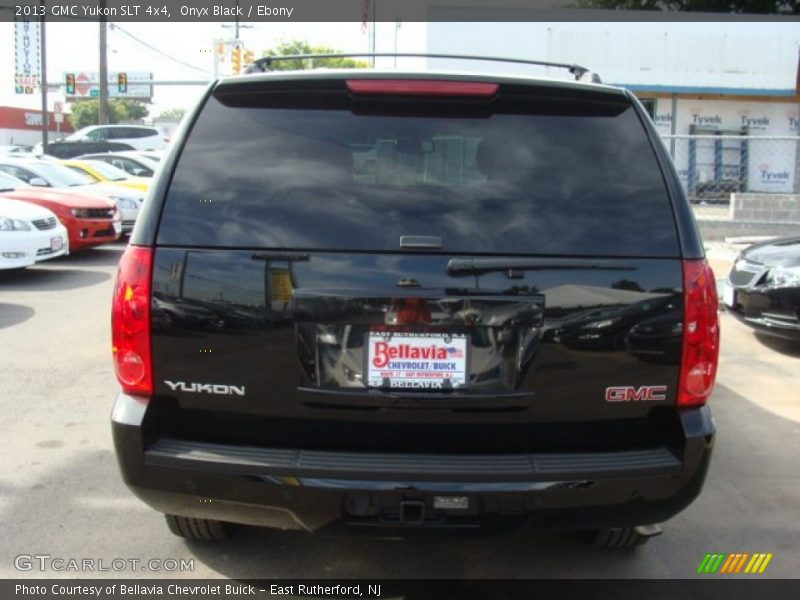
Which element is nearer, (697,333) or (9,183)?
(697,333)

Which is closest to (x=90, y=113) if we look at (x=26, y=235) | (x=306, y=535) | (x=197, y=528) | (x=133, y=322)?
(x=26, y=235)

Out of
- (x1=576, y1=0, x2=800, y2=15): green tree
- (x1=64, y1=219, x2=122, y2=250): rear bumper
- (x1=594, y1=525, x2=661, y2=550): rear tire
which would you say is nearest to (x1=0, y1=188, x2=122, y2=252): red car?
(x1=64, y1=219, x2=122, y2=250): rear bumper

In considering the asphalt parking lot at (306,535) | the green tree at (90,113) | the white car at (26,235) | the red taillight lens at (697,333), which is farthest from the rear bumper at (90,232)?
the green tree at (90,113)

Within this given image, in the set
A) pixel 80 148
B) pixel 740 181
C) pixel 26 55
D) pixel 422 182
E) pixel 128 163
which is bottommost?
pixel 422 182

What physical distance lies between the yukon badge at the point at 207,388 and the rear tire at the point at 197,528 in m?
0.85

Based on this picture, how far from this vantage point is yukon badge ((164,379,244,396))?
264 cm

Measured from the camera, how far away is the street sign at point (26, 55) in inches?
1442

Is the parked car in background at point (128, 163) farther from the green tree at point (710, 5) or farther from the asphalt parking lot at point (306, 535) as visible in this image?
the green tree at point (710, 5)

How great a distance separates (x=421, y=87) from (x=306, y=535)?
2.12 metres

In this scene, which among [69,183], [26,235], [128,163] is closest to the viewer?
[26,235]

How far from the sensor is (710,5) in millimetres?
21406

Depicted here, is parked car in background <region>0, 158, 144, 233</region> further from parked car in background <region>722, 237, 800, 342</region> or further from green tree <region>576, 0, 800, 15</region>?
green tree <region>576, 0, 800, 15</region>

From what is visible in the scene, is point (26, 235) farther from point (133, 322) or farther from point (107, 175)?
point (133, 322)

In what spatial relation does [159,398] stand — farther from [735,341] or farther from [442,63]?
[442,63]
